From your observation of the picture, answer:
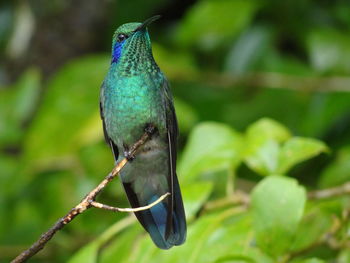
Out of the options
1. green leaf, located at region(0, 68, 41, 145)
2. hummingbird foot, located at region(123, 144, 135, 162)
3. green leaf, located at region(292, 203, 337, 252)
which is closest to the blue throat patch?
hummingbird foot, located at region(123, 144, 135, 162)

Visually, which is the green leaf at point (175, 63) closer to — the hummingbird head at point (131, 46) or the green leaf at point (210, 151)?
the green leaf at point (210, 151)

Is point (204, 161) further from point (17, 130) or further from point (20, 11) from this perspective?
Result: point (20, 11)

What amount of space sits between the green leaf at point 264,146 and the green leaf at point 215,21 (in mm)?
1729

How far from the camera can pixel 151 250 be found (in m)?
2.31

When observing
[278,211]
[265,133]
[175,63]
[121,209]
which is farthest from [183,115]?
[121,209]

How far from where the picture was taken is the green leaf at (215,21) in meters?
4.14

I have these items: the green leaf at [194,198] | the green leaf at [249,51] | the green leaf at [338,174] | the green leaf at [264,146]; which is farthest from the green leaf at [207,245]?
the green leaf at [249,51]

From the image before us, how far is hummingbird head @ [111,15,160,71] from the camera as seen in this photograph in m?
2.13

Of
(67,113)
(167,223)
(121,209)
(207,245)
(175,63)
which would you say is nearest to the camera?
(121,209)

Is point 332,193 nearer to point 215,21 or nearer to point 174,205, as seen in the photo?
point 174,205

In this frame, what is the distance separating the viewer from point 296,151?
7.70 feet

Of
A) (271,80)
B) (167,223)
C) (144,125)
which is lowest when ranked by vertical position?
(271,80)

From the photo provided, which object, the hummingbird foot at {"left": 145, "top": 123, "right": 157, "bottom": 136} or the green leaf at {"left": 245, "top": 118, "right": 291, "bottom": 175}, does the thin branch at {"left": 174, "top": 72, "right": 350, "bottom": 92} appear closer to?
the green leaf at {"left": 245, "top": 118, "right": 291, "bottom": 175}

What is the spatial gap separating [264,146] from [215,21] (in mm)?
1888
